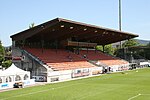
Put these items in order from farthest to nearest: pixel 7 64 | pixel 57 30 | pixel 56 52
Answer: pixel 7 64, pixel 56 52, pixel 57 30

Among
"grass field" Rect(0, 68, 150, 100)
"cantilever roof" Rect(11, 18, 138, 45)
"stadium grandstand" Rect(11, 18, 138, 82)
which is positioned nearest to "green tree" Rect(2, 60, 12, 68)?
"stadium grandstand" Rect(11, 18, 138, 82)

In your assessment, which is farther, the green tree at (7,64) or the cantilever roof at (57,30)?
the green tree at (7,64)

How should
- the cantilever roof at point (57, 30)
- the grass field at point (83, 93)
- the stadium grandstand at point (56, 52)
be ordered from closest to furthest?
1. the grass field at point (83, 93)
2. the cantilever roof at point (57, 30)
3. the stadium grandstand at point (56, 52)

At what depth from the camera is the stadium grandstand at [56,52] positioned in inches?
1959

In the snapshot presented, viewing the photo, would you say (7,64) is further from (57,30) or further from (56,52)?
(57,30)

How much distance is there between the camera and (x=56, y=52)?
207ft

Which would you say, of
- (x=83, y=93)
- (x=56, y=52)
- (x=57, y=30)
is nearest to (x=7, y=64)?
(x=56, y=52)

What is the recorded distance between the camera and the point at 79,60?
65.6m

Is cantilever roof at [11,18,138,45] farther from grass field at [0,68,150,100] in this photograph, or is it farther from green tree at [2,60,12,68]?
grass field at [0,68,150,100]

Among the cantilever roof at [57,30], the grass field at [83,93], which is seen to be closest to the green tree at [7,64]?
the cantilever roof at [57,30]

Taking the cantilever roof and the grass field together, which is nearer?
the grass field

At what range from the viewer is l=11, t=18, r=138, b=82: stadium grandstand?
49.8 m

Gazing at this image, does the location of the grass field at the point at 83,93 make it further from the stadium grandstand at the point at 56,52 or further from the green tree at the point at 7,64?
the green tree at the point at 7,64

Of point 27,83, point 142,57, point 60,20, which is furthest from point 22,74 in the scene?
point 142,57
